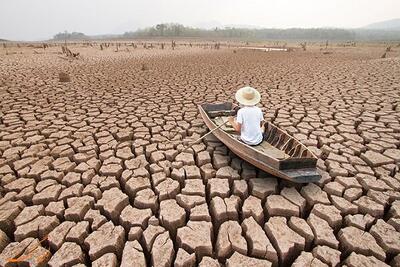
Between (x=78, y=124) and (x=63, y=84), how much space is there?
3.93m

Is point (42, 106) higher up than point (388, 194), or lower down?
higher up

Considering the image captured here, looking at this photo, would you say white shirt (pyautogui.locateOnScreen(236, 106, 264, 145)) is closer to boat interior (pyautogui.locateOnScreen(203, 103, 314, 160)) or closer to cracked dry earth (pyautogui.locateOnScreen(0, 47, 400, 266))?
boat interior (pyautogui.locateOnScreen(203, 103, 314, 160))

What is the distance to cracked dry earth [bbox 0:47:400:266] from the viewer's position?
1.97 metres

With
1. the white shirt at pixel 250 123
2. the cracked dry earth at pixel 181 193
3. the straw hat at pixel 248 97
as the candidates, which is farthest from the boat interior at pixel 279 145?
the straw hat at pixel 248 97

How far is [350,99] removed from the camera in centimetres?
598

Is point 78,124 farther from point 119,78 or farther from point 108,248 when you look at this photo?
point 119,78

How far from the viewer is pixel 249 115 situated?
310 cm

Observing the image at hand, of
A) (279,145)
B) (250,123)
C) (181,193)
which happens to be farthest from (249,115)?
(181,193)

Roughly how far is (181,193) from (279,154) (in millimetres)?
1422

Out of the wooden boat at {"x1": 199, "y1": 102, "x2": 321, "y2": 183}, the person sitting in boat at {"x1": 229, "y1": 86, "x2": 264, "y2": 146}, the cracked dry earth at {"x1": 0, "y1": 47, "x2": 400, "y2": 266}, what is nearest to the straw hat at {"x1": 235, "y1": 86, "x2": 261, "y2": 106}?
the person sitting in boat at {"x1": 229, "y1": 86, "x2": 264, "y2": 146}

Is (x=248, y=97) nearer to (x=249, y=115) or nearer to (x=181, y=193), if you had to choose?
(x=249, y=115)

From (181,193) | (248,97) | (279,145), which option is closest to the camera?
(181,193)

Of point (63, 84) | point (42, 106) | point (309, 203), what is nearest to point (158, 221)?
point (309, 203)

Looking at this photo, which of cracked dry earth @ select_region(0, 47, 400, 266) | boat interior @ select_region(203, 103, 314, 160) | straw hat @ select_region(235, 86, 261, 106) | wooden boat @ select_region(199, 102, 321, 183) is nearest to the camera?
cracked dry earth @ select_region(0, 47, 400, 266)
